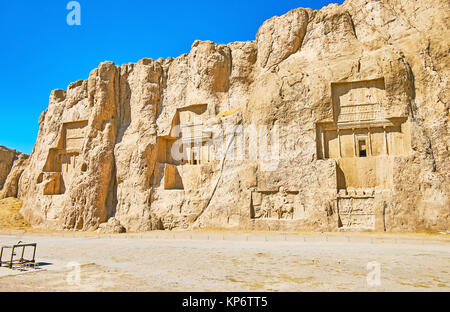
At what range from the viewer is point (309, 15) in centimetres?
2592

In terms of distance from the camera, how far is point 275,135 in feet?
78.5

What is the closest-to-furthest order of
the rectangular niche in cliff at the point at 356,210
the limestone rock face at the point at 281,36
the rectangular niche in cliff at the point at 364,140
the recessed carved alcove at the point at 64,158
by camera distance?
the rectangular niche in cliff at the point at 356,210 < the rectangular niche in cliff at the point at 364,140 < the limestone rock face at the point at 281,36 < the recessed carved alcove at the point at 64,158

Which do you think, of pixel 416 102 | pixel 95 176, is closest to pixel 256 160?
pixel 416 102

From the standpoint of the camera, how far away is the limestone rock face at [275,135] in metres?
20.9

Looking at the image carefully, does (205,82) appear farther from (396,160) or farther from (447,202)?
(447,202)

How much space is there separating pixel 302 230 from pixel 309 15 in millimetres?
16063

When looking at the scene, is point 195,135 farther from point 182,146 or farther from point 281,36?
point 281,36

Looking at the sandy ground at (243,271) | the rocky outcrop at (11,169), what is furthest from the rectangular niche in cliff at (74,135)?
the sandy ground at (243,271)

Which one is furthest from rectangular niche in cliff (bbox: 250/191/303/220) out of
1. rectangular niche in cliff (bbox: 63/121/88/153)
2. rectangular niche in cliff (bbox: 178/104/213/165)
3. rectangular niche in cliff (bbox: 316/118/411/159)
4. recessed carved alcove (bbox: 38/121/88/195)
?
rectangular niche in cliff (bbox: 63/121/88/153)

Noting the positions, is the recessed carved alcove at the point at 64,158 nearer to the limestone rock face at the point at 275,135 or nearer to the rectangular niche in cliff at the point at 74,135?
the rectangular niche in cliff at the point at 74,135

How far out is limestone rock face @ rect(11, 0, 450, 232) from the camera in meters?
20.9

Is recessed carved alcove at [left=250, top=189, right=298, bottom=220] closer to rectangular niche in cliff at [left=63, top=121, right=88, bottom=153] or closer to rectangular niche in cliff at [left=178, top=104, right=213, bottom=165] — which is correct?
rectangular niche in cliff at [left=178, top=104, right=213, bottom=165]

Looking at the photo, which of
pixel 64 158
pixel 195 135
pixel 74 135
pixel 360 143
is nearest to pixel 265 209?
pixel 360 143

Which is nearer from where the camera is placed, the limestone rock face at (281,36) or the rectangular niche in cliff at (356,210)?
the rectangular niche in cliff at (356,210)
